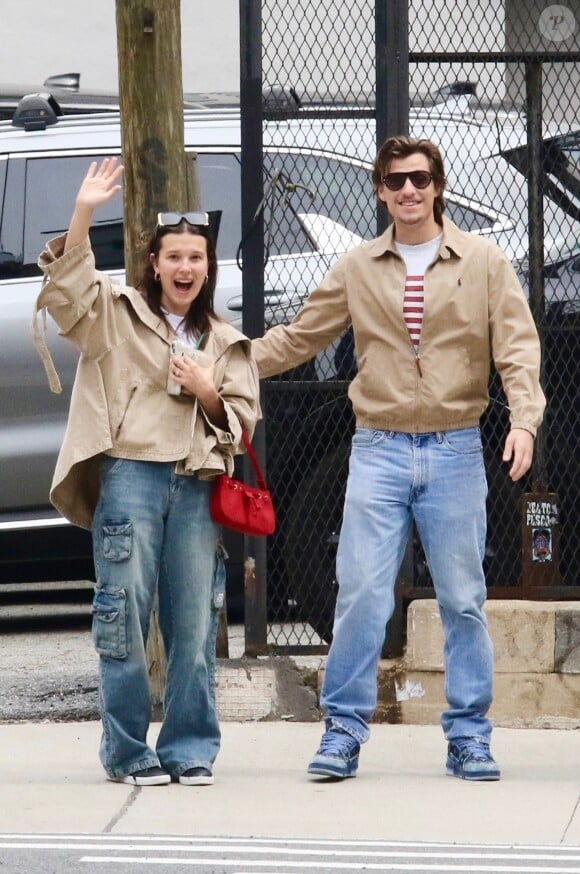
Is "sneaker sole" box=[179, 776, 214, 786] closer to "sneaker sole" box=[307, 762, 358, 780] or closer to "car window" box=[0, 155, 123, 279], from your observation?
"sneaker sole" box=[307, 762, 358, 780]

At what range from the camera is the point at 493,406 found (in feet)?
21.1

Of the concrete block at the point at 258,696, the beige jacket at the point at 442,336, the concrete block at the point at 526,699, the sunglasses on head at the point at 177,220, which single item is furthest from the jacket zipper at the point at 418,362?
the concrete block at the point at 258,696

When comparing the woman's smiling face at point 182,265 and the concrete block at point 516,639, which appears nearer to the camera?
the woman's smiling face at point 182,265

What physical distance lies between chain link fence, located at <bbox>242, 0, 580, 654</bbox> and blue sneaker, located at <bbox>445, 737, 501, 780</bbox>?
97 centimetres

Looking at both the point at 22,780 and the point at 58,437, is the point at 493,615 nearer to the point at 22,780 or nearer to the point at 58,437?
the point at 22,780

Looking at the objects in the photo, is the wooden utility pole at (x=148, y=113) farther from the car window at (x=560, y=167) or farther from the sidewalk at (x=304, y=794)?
the sidewalk at (x=304, y=794)

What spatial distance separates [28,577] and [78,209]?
4075 mm

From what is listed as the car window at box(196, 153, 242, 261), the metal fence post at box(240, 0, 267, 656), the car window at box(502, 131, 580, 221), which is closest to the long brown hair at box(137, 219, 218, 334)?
the metal fence post at box(240, 0, 267, 656)

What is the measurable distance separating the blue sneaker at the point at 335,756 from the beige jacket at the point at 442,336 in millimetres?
913

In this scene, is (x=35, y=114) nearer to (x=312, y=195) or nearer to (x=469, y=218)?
(x=312, y=195)

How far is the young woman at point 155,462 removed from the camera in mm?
5102

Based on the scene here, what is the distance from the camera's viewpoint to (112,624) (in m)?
5.12

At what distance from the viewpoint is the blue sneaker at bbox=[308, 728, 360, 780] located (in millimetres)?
5312

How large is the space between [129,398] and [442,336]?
923mm
